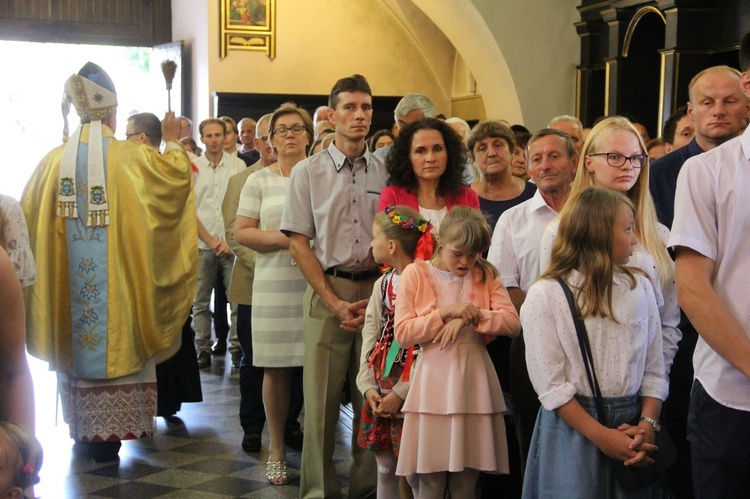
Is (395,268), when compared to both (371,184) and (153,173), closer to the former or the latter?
(371,184)

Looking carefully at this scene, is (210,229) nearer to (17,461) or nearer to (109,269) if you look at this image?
(109,269)

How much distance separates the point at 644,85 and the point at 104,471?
633 centimetres

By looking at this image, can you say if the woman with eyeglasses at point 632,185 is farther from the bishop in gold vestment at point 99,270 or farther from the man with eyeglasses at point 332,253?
the bishop in gold vestment at point 99,270

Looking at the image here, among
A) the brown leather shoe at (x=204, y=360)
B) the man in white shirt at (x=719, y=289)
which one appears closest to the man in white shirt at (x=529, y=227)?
the man in white shirt at (x=719, y=289)

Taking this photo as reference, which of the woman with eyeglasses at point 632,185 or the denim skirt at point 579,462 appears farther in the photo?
the woman with eyeglasses at point 632,185

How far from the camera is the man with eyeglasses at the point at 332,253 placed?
4.30 meters

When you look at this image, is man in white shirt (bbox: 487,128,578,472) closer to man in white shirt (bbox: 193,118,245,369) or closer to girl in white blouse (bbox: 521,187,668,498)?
girl in white blouse (bbox: 521,187,668,498)

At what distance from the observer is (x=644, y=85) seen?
934cm

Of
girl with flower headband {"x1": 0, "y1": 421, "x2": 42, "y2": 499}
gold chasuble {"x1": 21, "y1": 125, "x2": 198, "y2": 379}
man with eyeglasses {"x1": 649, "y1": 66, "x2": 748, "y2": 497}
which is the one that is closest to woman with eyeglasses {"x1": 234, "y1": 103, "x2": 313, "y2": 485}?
gold chasuble {"x1": 21, "y1": 125, "x2": 198, "y2": 379}

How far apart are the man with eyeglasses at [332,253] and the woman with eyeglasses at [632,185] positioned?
1.06 meters

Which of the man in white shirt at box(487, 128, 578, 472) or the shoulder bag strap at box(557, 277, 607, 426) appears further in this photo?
the man in white shirt at box(487, 128, 578, 472)

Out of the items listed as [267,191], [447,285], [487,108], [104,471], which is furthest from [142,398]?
[487,108]

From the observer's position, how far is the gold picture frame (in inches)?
505

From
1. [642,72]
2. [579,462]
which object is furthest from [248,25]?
[579,462]
